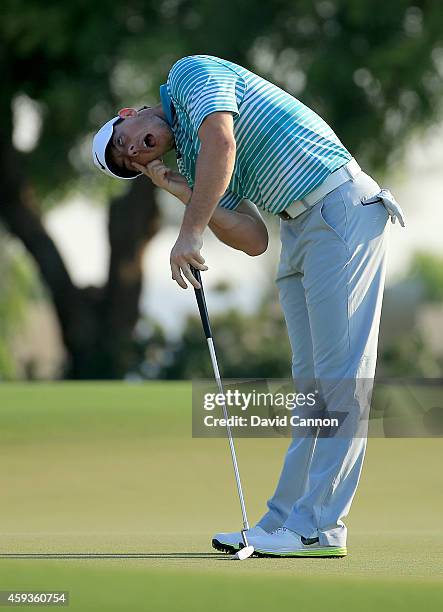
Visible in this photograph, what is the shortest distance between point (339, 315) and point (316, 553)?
837 mm

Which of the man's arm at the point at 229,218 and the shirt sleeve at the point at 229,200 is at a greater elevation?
the shirt sleeve at the point at 229,200

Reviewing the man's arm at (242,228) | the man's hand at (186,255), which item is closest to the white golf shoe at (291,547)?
the man's hand at (186,255)

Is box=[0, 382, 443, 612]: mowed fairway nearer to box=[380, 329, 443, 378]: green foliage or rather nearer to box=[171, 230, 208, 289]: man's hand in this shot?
box=[171, 230, 208, 289]: man's hand

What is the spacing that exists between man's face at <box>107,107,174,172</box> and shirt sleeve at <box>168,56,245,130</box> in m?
0.14

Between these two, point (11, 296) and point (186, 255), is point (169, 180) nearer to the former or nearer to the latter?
point (186, 255)

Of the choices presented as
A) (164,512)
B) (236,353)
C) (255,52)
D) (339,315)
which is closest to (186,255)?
(339,315)

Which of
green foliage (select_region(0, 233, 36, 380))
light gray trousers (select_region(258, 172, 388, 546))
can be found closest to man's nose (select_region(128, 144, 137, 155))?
light gray trousers (select_region(258, 172, 388, 546))

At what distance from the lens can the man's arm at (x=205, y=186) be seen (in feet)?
15.8

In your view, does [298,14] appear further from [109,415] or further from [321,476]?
[321,476]

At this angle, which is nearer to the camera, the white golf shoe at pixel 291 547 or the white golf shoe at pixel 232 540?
the white golf shoe at pixel 291 547

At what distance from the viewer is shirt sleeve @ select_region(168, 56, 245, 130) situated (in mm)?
4859

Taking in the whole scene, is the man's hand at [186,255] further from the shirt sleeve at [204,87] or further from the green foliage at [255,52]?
the green foliage at [255,52]

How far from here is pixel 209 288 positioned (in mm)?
27969

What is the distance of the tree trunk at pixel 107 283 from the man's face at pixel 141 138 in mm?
18807
